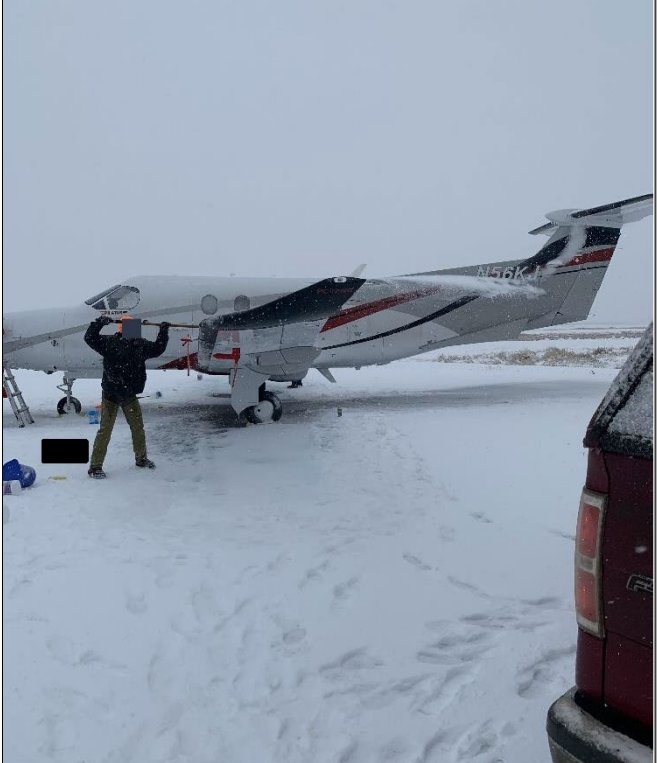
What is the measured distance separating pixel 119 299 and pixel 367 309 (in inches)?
199

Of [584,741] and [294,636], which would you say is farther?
[294,636]

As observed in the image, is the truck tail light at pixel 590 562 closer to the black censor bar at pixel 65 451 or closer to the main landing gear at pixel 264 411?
the black censor bar at pixel 65 451

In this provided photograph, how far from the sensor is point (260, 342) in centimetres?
916

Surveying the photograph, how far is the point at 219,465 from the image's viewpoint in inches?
252

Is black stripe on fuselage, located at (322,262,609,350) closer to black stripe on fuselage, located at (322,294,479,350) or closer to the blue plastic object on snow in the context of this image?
black stripe on fuselage, located at (322,294,479,350)

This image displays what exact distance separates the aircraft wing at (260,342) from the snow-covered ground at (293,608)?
97.7 inches

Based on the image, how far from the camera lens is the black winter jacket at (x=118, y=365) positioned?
19.1 feet

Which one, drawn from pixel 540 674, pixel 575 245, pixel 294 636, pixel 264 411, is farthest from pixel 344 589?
pixel 575 245

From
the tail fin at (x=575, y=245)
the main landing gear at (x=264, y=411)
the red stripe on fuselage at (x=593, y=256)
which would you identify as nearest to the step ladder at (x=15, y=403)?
the main landing gear at (x=264, y=411)

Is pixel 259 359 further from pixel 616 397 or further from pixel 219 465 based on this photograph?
pixel 616 397

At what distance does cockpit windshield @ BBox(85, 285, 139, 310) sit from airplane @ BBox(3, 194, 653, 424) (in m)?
0.02

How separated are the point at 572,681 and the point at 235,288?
30.1 ft

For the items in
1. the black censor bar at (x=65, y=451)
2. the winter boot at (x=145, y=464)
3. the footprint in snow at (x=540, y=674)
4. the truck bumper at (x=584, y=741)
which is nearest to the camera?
the truck bumper at (x=584, y=741)

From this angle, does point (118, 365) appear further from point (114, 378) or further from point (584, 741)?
point (584, 741)
